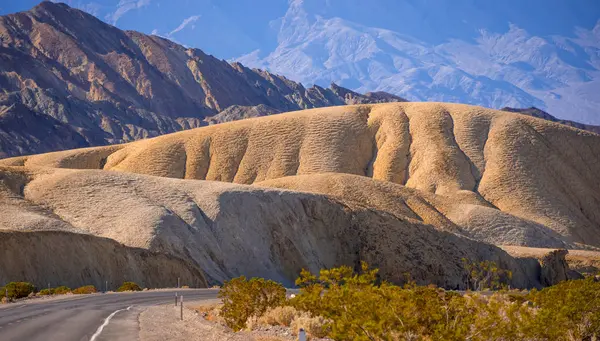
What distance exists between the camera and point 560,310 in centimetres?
2298

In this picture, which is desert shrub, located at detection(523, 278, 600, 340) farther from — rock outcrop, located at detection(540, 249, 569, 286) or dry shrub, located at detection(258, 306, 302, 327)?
rock outcrop, located at detection(540, 249, 569, 286)

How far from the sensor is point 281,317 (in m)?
24.7

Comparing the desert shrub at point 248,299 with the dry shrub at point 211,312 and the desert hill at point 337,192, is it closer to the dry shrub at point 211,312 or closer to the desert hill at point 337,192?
the dry shrub at point 211,312

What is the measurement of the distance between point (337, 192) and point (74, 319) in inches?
2707

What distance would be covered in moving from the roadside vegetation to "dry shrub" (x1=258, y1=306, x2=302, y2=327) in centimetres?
3

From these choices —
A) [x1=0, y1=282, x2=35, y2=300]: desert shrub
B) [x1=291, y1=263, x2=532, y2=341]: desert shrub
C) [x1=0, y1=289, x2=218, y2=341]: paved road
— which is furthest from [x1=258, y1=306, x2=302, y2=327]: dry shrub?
[x1=0, y1=282, x2=35, y2=300]: desert shrub

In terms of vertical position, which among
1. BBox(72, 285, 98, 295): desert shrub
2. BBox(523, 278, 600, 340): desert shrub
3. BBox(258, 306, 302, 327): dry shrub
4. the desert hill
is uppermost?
the desert hill

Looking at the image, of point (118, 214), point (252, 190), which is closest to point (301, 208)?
point (252, 190)

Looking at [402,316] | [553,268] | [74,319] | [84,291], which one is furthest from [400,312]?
[553,268]

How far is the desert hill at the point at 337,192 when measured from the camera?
6506 cm

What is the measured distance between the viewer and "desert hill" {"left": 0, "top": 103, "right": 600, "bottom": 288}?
65062 millimetres

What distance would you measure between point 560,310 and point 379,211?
5495 cm

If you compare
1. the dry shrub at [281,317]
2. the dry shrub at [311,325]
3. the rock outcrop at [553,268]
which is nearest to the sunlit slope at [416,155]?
the rock outcrop at [553,268]

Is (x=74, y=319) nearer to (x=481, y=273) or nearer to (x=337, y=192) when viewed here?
(x=481, y=273)
